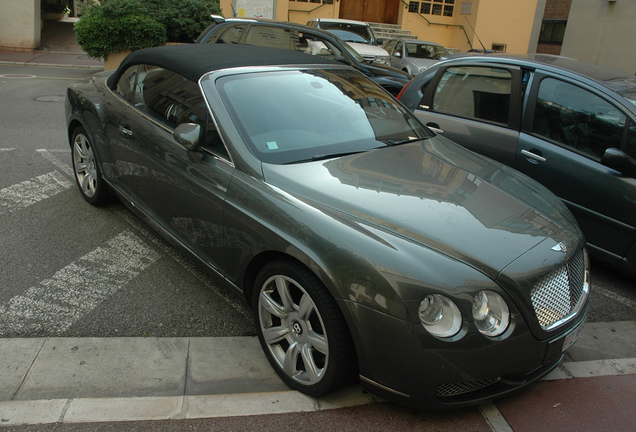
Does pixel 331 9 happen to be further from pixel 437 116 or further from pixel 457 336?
pixel 457 336

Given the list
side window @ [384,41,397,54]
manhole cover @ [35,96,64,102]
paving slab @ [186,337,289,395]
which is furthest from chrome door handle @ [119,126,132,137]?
side window @ [384,41,397,54]

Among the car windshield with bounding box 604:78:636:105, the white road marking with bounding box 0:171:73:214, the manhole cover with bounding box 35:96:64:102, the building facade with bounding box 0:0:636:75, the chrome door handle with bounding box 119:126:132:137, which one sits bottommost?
the white road marking with bounding box 0:171:73:214

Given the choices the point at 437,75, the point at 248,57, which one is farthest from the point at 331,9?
the point at 248,57

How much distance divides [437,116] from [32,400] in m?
4.16

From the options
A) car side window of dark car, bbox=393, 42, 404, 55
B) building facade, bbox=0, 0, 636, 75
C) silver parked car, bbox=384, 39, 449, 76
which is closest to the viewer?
silver parked car, bbox=384, 39, 449, 76

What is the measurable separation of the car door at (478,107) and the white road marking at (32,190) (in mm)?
3782

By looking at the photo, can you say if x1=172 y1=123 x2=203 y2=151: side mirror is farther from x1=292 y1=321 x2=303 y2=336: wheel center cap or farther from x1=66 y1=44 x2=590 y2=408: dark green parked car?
x1=292 y1=321 x2=303 y2=336: wheel center cap

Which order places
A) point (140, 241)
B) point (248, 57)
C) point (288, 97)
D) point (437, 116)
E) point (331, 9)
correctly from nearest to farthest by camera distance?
point (288, 97)
point (248, 57)
point (140, 241)
point (437, 116)
point (331, 9)

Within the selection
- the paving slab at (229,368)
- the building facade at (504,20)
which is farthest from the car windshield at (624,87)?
the building facade at (504,20)

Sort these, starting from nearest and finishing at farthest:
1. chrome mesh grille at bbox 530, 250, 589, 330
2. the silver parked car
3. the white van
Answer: chrome mesh grille at bbox 530, 250, 589, 330 → the white van → the silver parked car

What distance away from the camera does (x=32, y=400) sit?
2.67m

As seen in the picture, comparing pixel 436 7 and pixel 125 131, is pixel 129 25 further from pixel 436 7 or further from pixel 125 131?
pixel 436 7

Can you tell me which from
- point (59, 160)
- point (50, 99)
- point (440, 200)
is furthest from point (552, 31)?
point (440, 200)

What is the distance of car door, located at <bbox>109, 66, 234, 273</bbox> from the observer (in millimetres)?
3240
